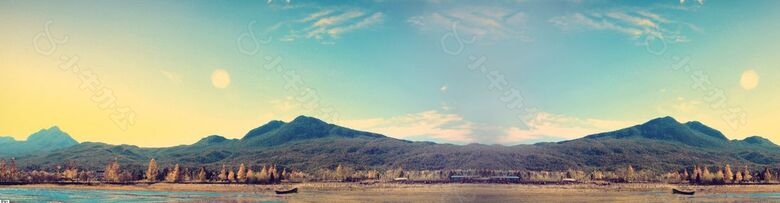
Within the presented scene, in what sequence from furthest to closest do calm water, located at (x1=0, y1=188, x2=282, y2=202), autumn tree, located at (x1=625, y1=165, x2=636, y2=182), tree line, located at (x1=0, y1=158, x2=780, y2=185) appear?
autumn tree, located at (x1=625, y1=165, x2=636, y2=182) < tree line, located at (x1=0, y1=158, x2=780, y2=185) < calm water, located at (x1=0, y1=188, x2=282, y2=202)

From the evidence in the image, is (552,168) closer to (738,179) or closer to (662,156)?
(738,179)

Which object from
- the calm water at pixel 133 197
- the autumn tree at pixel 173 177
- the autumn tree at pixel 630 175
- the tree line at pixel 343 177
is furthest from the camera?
the autumn tree at pixel 630 175

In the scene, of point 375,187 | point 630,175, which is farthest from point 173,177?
point 630,175

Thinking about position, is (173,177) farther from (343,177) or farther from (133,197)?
(133,197)

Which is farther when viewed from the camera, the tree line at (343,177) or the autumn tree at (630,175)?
the autumn tree at (630,175)

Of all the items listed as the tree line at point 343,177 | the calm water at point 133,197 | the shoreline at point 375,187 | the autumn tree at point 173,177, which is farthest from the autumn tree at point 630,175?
the autumn tree at point 173,177

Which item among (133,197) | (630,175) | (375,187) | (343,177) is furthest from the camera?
(343,177)

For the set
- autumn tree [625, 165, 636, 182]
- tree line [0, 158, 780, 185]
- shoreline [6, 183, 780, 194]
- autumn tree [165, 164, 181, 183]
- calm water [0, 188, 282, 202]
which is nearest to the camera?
calm water [0, 188, 282, 202]

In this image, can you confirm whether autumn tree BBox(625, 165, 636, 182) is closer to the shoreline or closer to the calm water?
the shoreline

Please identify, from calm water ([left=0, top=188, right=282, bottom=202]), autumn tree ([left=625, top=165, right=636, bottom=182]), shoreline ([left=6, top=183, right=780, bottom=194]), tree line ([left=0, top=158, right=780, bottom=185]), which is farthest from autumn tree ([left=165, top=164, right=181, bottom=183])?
autumn tree ([left=625, top=165, right=636, bottom=182])

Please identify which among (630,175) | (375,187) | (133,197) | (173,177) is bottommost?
(133,197)

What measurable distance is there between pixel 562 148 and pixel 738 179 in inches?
2232

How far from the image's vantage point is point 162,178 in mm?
144625

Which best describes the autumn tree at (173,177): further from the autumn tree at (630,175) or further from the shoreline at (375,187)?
the autumn tree at (630,175)
